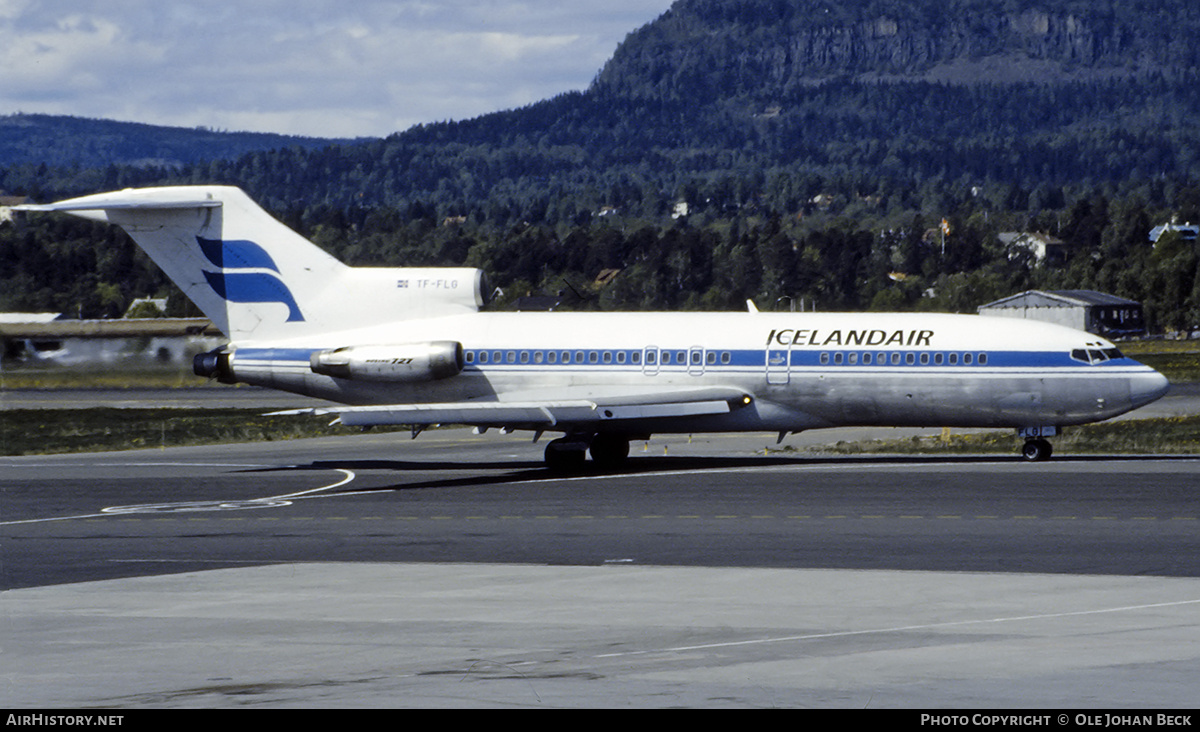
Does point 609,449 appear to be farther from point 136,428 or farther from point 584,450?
point 136,428

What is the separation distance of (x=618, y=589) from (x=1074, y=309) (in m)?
138

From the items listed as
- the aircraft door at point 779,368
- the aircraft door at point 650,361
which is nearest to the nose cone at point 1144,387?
the aircraft door at point 779,368

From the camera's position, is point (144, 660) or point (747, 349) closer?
point (144, 660)

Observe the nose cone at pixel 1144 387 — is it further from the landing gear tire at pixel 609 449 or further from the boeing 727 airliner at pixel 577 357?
the landing gear tire at pixel 609 449

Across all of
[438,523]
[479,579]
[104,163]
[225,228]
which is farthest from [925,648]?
[104,163]

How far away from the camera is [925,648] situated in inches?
631

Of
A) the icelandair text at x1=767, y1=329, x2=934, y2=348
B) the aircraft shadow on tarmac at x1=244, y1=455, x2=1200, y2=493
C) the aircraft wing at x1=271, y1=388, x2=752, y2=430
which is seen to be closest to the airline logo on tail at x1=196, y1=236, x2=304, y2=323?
the aircraft shadow on tarmac at x1=244, y1=455, x2=1200, y2=493

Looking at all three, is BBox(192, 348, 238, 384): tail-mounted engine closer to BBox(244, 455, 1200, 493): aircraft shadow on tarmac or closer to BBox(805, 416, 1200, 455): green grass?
BBox(244, 455, 1200, 493): aircraft shadow on tarmac

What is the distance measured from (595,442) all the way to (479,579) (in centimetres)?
1964

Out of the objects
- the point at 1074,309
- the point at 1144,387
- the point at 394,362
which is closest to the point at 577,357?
the point at 394,362

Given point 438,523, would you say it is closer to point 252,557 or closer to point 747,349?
point 252,557

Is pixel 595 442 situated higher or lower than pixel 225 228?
lower

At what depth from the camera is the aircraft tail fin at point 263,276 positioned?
43.5m

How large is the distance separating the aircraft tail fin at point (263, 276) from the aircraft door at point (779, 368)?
9103mm
